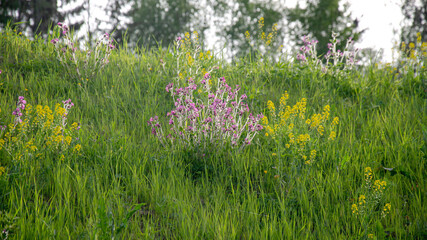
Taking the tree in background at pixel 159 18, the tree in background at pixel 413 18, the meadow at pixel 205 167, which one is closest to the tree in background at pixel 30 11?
the tree in background at pixel 159 18

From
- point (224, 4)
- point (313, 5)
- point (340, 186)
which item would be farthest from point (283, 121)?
point (224, 4)

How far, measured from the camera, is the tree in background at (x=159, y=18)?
77.5 feet

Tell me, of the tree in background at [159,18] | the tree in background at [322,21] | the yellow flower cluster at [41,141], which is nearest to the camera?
the yellow flower cluster at [41,141]

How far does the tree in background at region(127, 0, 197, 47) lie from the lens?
23633 millimetres

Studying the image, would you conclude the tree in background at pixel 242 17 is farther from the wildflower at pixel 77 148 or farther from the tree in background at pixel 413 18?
the wildflower at pixel 77 148

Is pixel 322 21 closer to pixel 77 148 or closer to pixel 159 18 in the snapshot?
pixel 159 18

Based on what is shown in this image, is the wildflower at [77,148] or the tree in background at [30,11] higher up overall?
the tree in background at [30,11]

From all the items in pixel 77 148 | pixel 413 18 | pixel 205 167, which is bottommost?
pixel 205 167

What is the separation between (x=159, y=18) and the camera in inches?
972

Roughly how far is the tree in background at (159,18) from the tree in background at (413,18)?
1365cm

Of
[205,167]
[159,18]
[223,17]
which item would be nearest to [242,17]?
[223,17]

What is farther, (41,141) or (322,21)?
(322,21)

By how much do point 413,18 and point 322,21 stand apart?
4386 mm

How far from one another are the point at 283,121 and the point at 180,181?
1136 millimetres
